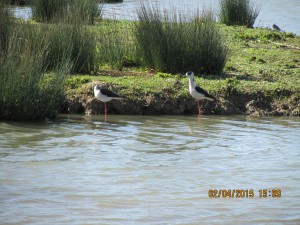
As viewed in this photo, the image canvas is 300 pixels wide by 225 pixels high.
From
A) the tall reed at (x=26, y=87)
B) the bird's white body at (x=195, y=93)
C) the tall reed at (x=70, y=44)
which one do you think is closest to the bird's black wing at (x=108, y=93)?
the tall reed at (x=26, y=87)

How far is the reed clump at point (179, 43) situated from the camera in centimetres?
1414

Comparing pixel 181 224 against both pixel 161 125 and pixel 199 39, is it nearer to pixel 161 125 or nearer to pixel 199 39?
pixel 161 125

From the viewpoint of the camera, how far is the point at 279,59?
624 inches

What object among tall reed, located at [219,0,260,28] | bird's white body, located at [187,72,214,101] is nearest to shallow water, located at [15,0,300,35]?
tall reed, located at [219,0,260,28]

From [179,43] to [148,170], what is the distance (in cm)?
573

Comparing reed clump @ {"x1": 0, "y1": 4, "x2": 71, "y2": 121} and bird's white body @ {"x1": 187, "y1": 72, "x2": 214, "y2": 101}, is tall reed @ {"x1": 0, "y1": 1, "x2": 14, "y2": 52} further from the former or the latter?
bird's white body @ {"x1": 187, "y1": 72, "x2": 214, "y2": 101}

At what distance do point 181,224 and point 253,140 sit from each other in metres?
4.07

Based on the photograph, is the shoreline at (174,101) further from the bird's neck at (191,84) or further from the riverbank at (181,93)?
the bird's neck at (191,84)

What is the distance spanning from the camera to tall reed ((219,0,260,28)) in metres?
20.6

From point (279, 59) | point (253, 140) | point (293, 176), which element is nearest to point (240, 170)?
point (293, 176)

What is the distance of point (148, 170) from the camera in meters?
8.81

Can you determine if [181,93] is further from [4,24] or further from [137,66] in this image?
[4,24]
